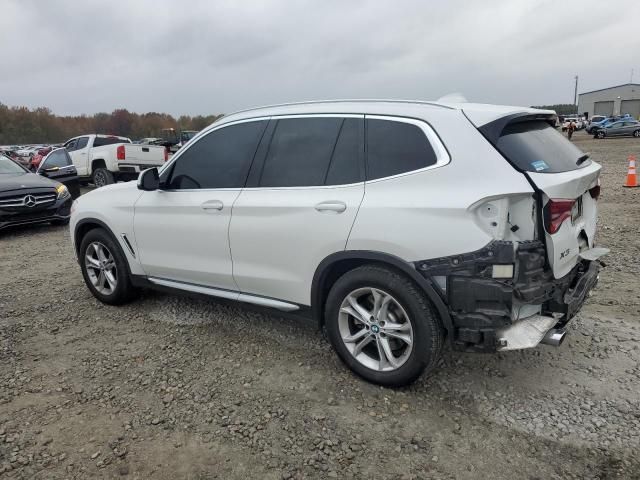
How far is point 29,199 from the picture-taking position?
28.6ft

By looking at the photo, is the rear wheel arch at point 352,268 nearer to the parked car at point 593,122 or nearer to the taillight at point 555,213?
the taillight at point 555,213

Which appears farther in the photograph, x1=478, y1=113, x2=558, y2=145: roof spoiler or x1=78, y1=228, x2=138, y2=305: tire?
x1=78, y1=228, x2=138, y2=305: tire

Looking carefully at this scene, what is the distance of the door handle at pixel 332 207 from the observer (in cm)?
317

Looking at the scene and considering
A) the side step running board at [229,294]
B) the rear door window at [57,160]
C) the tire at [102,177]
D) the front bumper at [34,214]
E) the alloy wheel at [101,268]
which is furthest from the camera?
the tire at [102,177]

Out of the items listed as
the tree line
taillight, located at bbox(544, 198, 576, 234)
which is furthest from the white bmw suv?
the tree line

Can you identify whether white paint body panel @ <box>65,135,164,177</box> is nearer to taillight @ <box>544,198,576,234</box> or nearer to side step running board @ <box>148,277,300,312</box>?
side step running board @ <box>148,277,300,312</box>

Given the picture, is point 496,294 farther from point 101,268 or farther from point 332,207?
point 101,268

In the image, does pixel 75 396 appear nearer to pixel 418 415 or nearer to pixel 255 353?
pixel 255 353

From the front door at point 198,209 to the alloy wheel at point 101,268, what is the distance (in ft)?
1.98

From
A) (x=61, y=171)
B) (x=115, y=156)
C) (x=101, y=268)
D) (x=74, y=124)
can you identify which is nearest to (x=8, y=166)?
(x=61, y=171)

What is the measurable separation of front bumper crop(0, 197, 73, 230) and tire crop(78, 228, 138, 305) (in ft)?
14.5

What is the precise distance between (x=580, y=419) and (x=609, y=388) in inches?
18.5

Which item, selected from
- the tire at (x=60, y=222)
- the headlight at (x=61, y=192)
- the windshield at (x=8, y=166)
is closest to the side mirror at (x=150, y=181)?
the headlight at (x=61, y=192)

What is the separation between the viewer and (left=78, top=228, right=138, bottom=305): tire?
473cm
